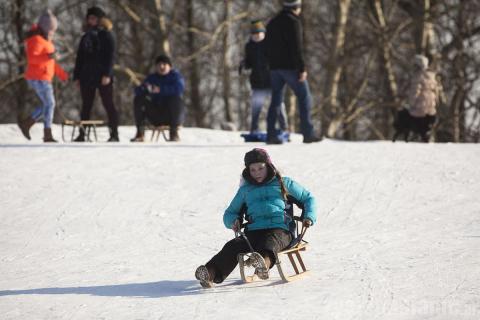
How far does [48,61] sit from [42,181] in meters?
2.58

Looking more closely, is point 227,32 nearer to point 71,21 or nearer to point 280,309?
point 71,21

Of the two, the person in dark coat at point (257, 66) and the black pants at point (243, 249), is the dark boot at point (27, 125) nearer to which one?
the person in dark coat at point (257, 66)

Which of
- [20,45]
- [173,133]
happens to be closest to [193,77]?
[20,45]

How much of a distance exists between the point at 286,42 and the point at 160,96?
2350 millimetres

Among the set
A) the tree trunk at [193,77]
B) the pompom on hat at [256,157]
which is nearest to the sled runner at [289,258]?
the pompom on hat at [256,157]

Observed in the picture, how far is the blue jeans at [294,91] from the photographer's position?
1094cm

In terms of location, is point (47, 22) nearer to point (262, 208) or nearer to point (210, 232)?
point (210, 232)

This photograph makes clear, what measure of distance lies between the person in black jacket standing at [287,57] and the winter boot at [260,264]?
18.3 ft

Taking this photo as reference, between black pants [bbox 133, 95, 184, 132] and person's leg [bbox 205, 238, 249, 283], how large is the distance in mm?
6786

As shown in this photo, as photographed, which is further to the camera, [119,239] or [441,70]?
[441,70]

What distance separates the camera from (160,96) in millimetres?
12367

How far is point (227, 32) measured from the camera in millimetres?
20953

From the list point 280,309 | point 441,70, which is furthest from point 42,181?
point 441,70

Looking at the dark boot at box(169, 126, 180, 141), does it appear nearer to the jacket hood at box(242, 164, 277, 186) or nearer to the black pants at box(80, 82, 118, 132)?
the black pants at box(80, 82, 118, 132)
